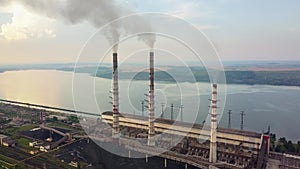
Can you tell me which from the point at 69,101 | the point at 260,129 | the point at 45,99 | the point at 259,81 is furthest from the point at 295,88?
the point at 45,99

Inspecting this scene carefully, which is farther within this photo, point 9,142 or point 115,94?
point 115,94

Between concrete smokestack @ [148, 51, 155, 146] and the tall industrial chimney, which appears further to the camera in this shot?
concrete smokestack @ [148, 51, 155, 146]

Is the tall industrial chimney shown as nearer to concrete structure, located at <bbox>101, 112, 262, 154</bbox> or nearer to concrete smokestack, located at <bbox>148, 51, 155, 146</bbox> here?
concrete structure, located at <bbox>101, 112, 262, 154</bbox>

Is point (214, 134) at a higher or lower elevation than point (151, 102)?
lower

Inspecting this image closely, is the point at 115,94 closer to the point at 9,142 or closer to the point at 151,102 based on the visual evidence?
the point at 151,102

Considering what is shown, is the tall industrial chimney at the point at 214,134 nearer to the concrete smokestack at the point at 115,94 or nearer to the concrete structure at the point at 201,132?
the concrete structure at the point at 201,132

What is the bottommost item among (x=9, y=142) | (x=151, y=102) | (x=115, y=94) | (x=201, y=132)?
(x=9, y=142)

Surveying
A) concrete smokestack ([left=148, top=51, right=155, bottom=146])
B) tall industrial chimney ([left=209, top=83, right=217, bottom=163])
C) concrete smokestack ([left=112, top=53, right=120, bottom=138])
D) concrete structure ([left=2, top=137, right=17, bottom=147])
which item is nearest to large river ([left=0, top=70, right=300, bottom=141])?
concrete smokestack ([left=112, top=53, right=120, bottom=138])

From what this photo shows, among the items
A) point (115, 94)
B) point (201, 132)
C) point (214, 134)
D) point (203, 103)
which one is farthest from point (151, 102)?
point (203, 103)

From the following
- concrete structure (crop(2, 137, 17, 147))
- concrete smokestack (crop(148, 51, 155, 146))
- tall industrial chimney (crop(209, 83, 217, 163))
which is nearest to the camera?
tall industrial chimney (crop(209, 83, 217, 163))

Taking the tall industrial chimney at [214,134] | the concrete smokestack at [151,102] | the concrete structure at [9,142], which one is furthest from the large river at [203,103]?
the tall industrial chimney at [214,134]

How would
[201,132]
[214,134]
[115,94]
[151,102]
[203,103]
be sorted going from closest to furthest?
[214,134], [201,132], [151,102], [115,94], [203,103]

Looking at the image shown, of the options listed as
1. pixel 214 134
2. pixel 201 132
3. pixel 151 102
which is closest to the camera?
pixel 214 134
